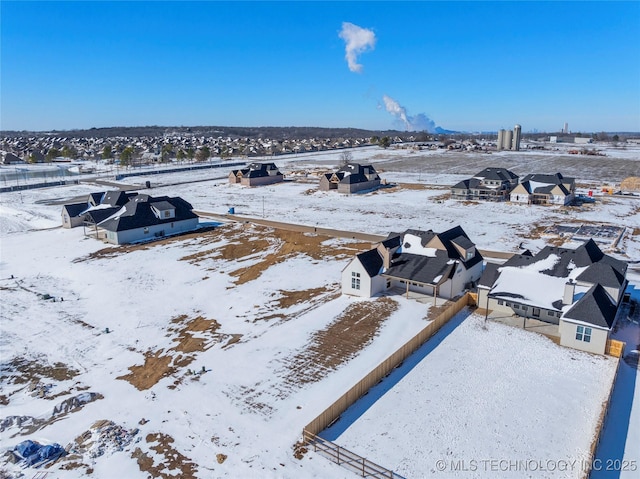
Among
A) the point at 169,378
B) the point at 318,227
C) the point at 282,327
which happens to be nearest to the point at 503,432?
the point at 282,327

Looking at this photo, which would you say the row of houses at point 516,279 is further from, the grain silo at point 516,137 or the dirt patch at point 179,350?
the grain silo at point 516,137

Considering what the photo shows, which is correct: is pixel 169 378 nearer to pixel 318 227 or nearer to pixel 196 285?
pixel 196 285

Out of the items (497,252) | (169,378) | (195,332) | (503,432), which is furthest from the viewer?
(497,252)

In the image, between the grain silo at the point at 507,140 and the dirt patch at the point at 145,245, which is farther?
the grain silo at the point at 507,140

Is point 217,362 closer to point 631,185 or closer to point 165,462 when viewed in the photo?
point 165,462

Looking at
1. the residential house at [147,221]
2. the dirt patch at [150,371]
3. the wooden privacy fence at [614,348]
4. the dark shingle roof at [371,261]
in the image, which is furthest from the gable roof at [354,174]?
the dirt patch at [150,371]

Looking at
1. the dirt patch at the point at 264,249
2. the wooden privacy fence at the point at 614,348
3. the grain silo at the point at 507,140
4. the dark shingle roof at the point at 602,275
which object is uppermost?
the grain silo at the point at 507,140

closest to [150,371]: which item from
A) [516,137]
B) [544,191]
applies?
[544,191]
